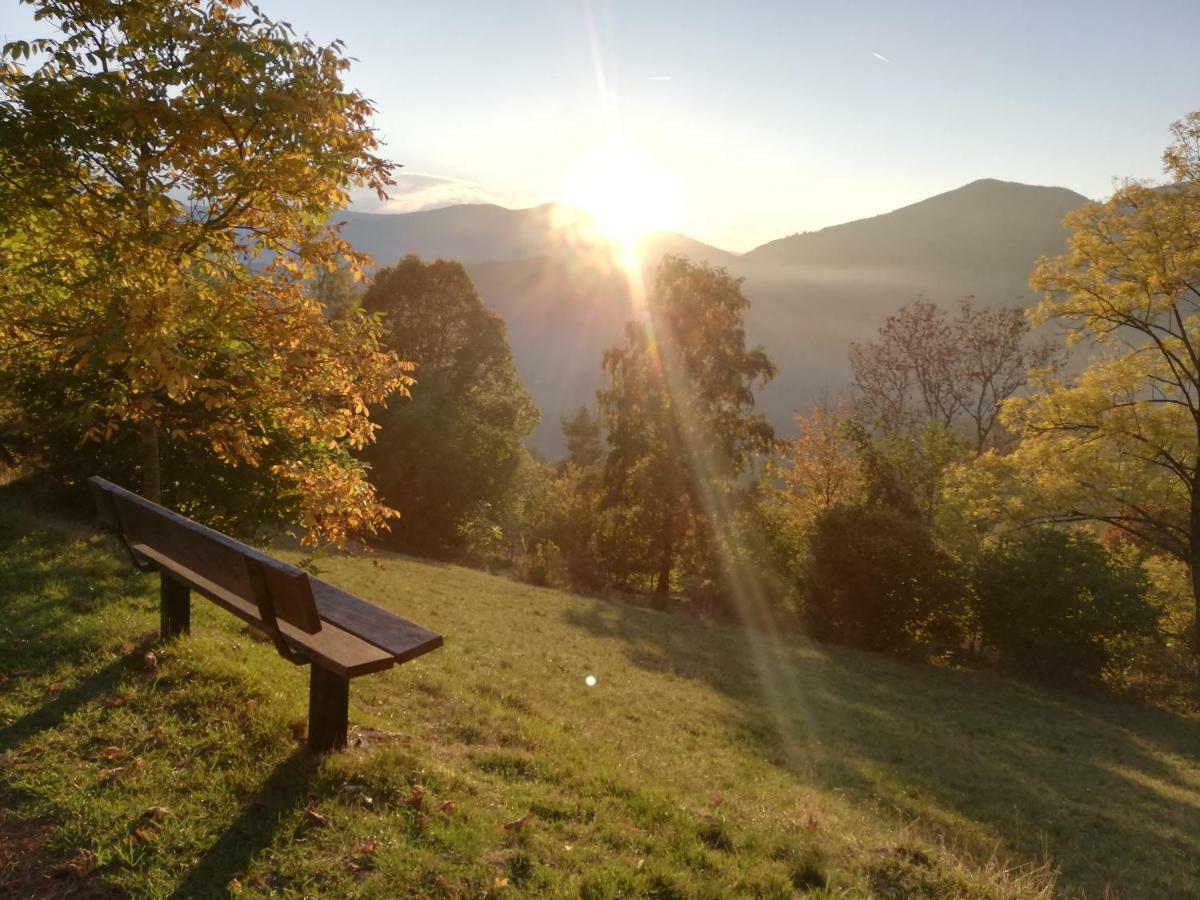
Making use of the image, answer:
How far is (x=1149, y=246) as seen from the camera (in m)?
15.6

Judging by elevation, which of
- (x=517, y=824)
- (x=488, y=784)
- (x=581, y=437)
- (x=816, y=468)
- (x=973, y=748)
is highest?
(x=517, y=824)

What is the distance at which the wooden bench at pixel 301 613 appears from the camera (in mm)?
3830

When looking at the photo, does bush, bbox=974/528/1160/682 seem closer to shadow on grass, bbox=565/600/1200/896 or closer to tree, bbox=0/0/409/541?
shadow on grass, bbox=565/600/1200/896

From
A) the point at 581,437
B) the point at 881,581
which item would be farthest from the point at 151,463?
the point at 581,437

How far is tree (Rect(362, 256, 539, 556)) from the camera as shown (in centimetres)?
2958

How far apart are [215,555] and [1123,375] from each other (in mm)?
19917

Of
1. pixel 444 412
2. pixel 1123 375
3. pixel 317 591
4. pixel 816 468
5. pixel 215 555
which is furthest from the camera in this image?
pixel 444 412

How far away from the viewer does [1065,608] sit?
18109 mm

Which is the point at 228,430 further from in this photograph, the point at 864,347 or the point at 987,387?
the point at 864,347

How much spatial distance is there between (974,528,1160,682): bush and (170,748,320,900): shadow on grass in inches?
750

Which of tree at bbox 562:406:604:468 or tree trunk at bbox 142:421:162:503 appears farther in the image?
tree at bbox 562:406:604:468

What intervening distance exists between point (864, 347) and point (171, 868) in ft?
127

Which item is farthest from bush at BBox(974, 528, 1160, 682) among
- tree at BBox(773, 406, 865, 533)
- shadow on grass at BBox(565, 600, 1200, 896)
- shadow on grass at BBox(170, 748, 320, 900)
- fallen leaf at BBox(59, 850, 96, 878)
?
fallen leaf at BBox(59, 850, 96, 878)

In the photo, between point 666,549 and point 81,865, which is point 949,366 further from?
point 81,865
